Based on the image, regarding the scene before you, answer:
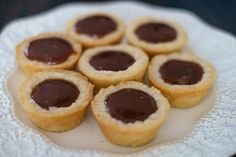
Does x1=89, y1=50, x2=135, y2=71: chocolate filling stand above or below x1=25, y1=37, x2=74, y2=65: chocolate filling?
above

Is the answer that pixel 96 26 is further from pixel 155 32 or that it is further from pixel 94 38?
pixel 155 32

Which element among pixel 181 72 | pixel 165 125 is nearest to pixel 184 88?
pixel 181 72

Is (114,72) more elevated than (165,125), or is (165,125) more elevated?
(114,72)

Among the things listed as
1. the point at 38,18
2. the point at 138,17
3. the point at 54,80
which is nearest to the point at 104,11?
the point at 138,17

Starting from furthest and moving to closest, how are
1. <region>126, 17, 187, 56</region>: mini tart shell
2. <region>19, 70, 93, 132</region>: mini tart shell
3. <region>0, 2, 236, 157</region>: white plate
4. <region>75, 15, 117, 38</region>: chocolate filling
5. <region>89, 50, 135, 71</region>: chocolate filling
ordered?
<region>75, 15, 117, 38</region>: chocolate filling < <region>126, 17, 187, 56</region>: mini tart shell < <region>89, 50, 135, 71</region>: chocolate filling < <region>19, 70, 93, 132</region>: mini tart shell < <region>0, 2, 236, 157</region>: white plate

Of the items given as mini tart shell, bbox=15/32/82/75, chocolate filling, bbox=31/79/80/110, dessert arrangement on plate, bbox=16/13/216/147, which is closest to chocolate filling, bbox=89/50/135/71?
dessert arrangement on plate, bbox=16/13/216/147

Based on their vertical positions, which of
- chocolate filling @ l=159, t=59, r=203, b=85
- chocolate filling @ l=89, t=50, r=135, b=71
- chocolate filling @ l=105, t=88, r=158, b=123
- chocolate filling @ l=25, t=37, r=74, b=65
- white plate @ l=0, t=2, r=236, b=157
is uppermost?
chocolate filling @ l=105, t=88, r=158, b=123

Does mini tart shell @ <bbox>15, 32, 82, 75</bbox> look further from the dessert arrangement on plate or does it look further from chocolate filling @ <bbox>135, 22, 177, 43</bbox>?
chocolate filling @ <bbox>135, 22, 177, 43</bbox>

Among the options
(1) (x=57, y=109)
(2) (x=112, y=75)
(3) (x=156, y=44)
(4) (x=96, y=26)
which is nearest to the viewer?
(1) (x=57, y=109)
